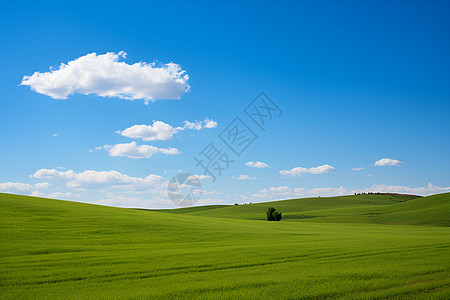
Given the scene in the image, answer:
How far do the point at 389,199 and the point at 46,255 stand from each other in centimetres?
9779

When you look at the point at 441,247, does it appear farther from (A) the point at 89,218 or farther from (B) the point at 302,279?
(A) the point at 89,218

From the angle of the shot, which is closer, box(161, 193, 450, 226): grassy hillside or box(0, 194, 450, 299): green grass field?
box(0, 194, 450, 299): green grass field

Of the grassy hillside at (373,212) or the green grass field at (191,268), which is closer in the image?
the green grass field at (191,268)

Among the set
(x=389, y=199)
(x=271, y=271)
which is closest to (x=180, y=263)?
(x=271, y=271)

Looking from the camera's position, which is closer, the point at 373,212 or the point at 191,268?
the point at 191,268

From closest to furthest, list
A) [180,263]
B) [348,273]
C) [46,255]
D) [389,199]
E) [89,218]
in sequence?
[348,273]
[180,263]
[46,255]
[89,218]
[389,199]

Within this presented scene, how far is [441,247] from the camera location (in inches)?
554

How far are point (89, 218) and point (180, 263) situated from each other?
39.8 ft

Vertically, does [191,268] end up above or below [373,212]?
below

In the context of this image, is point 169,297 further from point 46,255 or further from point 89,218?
point 89,218

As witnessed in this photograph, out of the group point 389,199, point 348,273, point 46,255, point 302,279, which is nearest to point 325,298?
point 302,279

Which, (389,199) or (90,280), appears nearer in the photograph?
(90,280)

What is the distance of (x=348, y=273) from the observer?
8930mm

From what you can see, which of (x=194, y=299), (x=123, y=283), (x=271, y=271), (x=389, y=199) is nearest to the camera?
(x=194, y=299)
